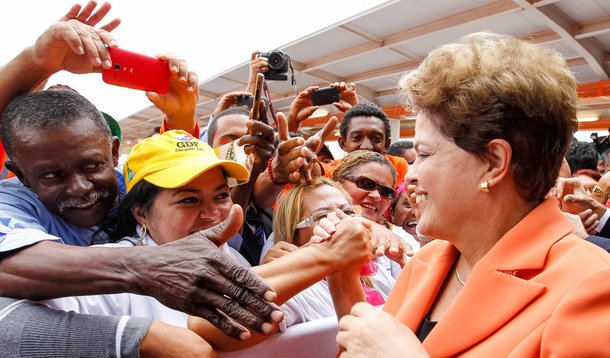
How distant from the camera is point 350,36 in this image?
7.21 meters

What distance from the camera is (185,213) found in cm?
158

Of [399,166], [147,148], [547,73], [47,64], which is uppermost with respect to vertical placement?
[547,73]

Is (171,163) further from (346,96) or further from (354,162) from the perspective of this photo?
(346,96)

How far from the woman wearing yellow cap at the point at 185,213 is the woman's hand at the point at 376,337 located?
0.25m

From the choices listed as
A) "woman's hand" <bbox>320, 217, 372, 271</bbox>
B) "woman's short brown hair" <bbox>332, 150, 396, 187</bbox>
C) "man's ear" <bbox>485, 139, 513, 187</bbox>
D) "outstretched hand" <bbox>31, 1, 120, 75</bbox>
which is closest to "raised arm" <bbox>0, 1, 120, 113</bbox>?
"outstretched hand" <bbox>31, 1, 120, 75</bbox>

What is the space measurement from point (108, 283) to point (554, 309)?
956 mm

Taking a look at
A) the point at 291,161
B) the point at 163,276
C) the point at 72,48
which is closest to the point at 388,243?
the point at 291,161

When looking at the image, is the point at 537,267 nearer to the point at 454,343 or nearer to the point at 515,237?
the point at 515,237

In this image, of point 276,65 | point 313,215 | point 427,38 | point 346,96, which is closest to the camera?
point 313,215

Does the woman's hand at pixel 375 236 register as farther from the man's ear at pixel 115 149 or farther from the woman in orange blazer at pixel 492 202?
the man's ear at pixel 115 149

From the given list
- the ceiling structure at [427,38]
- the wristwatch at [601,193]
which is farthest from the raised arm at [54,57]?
the wristwatch at [601,193]

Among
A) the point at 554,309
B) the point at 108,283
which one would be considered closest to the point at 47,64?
the point at 108,283

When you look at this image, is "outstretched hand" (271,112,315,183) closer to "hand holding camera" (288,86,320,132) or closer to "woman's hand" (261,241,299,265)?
"woman's hand" (261,241,299,265)

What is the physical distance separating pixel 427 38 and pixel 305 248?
6.28 meters
